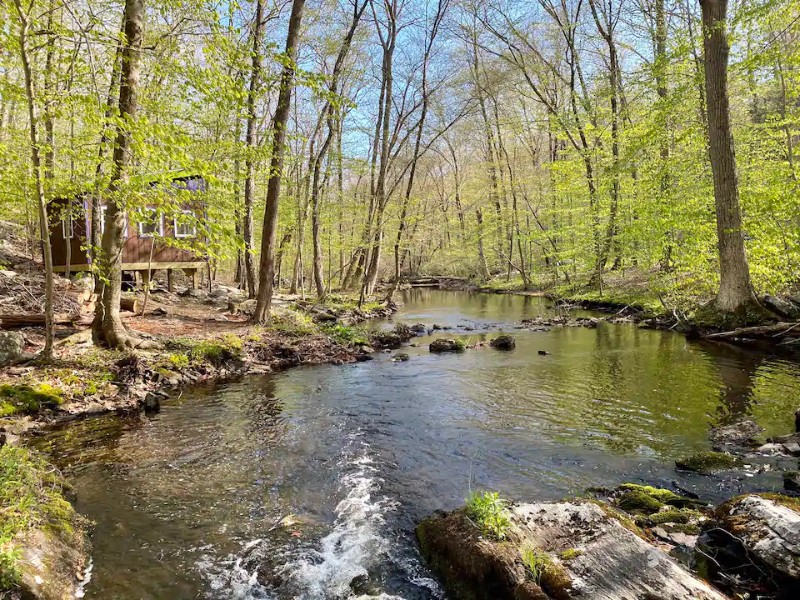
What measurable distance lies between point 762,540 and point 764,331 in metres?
11.2

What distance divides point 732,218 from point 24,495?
15838mm

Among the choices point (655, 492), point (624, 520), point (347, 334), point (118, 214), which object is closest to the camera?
point (624, 520)

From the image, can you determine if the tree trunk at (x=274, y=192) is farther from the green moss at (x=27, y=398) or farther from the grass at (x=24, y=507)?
the grass at (x=24, y=507)

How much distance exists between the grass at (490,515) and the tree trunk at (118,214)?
6267 mm

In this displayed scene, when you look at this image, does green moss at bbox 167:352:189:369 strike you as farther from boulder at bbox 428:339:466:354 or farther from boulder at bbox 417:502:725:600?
boulder at bbox 417:502:725:600

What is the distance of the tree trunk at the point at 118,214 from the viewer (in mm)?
7758

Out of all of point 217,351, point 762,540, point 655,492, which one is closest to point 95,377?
point 217,351

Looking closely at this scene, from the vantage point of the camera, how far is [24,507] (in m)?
3.83

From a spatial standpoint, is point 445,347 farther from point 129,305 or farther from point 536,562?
point 536,562

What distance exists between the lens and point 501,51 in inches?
1020

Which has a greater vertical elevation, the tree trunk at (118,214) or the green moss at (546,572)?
the tree trunk at (118,214)

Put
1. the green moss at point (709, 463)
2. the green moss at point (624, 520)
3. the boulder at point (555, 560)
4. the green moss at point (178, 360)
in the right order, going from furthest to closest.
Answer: the green moss at point (178, 360) < the green moss at point (709, 463) < the green moss at point (624, 520) < the boulder at point (555, 560)

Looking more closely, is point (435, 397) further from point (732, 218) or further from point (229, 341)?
point (732, 218)

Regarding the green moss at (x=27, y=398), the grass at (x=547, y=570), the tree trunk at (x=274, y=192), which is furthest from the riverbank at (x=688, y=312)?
the green moss at (x=27, y=398)
